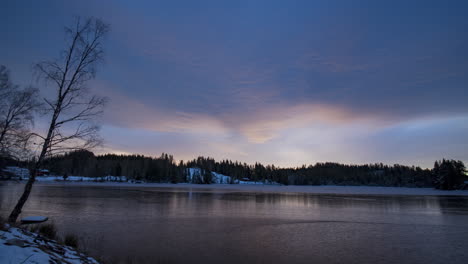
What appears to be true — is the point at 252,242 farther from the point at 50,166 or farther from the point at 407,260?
the point at 50,166

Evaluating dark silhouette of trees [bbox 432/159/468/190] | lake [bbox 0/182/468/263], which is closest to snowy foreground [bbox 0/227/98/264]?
lake [bbox 0/182/468/263]

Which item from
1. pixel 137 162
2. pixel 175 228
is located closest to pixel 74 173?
pixel 137 162

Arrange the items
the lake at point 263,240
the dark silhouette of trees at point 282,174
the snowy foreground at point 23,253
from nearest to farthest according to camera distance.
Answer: the snowy foreground at point 23,253 → the lake at point 263,240 → the dark silhouette of trees at point 282,174

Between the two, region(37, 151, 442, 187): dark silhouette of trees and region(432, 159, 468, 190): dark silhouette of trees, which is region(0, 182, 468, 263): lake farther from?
region(37, 151, 442, 187): dark silhouette of trees

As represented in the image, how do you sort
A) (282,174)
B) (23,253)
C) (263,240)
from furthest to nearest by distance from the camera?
(282,174), (263,240), (23,253)

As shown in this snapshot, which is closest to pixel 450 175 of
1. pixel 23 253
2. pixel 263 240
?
pixel 263 240

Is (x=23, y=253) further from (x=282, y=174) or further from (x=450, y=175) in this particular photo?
(x=282, y=174)

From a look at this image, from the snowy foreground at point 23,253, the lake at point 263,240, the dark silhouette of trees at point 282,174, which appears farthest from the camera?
the dark silhouette of trees at point 282,174

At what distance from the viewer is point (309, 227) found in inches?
705

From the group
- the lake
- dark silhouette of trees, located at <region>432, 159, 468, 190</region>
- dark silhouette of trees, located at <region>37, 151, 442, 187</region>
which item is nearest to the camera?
the lake

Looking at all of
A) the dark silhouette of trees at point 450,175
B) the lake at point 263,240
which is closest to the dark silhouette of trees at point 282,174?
the dark silhouette of trees at point 450,175

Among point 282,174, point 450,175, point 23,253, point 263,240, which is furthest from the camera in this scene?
point 282,174

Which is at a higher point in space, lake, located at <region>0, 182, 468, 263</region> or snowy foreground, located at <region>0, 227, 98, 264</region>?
snowy foreground, located at <region>0, 227, 98, 264</region>

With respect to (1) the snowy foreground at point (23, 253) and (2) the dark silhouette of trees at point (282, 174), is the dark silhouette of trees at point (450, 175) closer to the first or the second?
(2) the dark silhouette of trees at point (282, 174)
